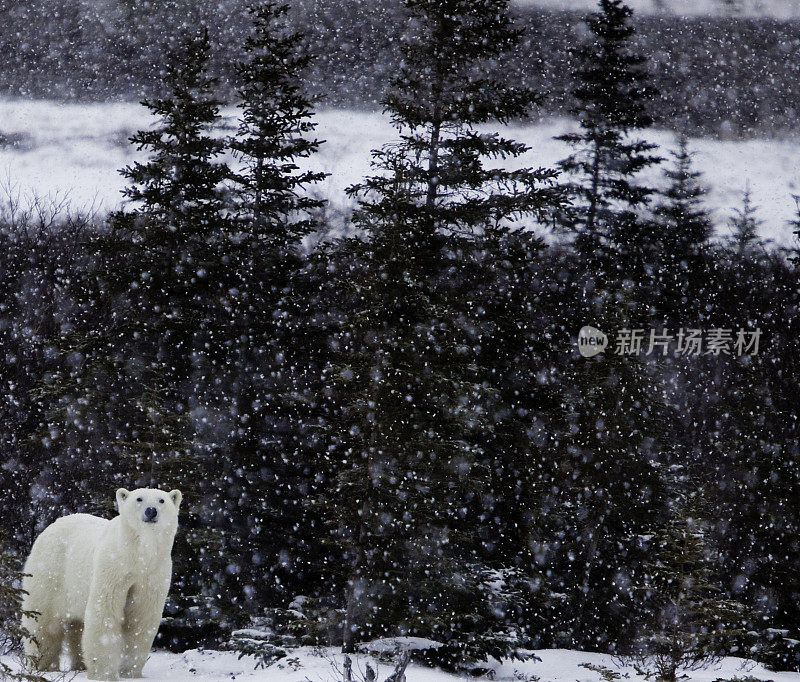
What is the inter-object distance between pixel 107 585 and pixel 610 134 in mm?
19627

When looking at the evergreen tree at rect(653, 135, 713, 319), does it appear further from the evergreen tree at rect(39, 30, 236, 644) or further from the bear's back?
the bear's back

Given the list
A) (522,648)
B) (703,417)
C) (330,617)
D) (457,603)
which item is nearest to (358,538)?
(330,617)

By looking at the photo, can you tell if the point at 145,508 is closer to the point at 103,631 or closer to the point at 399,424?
the point at 103,631

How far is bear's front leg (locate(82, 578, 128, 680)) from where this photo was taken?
24.6ft

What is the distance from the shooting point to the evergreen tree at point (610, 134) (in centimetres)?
2183

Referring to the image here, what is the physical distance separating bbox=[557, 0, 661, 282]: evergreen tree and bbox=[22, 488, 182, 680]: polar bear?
54.6ft

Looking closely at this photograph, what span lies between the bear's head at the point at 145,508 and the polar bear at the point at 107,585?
1 centimetres

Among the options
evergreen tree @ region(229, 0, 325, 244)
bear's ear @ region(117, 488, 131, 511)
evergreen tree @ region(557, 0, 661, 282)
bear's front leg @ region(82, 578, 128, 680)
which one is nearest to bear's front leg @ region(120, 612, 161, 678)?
bear's front leg @ region(82, 578, 128, 680)

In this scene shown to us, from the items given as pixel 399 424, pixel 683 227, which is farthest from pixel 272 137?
pixel 683 227

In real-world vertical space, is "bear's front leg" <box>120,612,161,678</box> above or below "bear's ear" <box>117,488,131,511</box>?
below

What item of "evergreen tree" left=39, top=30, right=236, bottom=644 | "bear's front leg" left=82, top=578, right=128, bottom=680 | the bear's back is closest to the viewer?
"bear's front leg" left=82, top=578, right=128, bottom=680

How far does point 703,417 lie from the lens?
Answer: 26219 millimetres

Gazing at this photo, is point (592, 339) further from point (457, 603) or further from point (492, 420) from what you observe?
point (457, 603)

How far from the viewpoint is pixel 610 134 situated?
73.1ft
